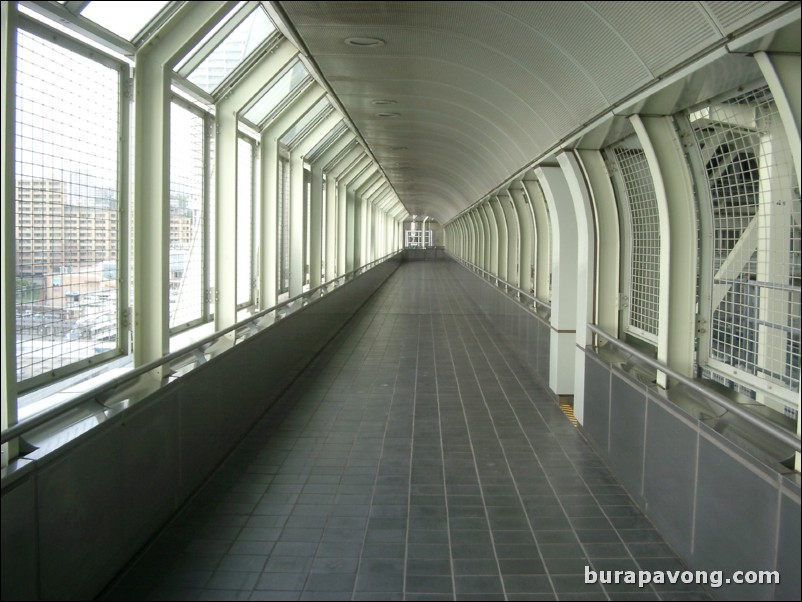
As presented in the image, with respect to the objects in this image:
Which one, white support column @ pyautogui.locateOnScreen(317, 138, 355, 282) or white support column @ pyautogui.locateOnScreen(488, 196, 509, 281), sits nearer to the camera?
white support column @ pyautogui.locateOnScreen(317, 138, 355, 282)

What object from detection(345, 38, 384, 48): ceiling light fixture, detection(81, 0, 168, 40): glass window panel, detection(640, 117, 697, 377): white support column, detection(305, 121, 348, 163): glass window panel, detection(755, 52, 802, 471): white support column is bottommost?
detection(640, 117, 697, 377): white support column

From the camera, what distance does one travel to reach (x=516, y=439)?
668 cm

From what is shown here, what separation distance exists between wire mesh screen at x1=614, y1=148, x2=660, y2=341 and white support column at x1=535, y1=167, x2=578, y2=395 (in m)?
1.39

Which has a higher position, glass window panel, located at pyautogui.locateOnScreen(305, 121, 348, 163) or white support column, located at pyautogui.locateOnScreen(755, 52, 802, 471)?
glass window panel, located at pyautogui.locateOnScreen(305, 121, 348, 163)

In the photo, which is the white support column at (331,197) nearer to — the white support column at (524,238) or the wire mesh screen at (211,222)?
the white support column at (524,238)

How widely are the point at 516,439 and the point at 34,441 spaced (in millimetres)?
4295

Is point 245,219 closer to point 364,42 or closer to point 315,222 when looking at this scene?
point 364,42

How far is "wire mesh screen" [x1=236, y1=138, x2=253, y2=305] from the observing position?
9180 millimetres

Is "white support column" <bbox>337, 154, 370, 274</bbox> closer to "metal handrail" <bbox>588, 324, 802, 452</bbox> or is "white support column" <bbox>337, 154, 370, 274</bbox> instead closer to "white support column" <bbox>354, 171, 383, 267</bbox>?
"white support column" <bbox>354, 171, 383, 267</bbox>

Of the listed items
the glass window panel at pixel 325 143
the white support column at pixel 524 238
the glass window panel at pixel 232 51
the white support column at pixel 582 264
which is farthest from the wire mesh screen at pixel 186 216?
the white support column at pixel 524 238

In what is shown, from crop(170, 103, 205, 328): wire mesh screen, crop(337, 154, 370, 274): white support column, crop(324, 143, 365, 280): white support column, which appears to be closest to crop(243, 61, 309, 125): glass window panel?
crop(170, 103, 205, 328): wire mesh screen

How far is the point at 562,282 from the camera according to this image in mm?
8273

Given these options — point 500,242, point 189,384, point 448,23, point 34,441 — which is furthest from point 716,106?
point 500,242

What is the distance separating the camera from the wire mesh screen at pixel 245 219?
9.18m
